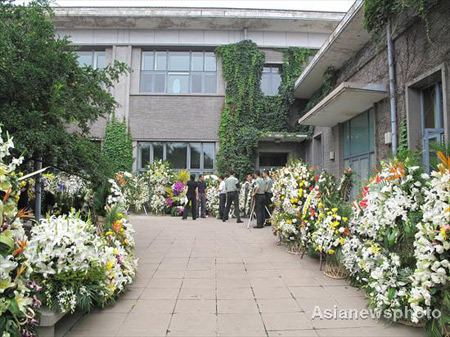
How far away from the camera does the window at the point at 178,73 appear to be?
17.1 meters

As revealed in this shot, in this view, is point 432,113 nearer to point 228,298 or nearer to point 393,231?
point 393,231

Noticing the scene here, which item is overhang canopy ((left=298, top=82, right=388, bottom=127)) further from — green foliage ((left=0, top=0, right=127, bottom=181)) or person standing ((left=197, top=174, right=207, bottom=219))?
green foliage ((left=0, top=0, right=127, bottom=181))

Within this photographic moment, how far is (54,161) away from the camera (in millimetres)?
4938

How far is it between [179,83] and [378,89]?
10.8 meters

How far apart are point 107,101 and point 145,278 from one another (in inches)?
117

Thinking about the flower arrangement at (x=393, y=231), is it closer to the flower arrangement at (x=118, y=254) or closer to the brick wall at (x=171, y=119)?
the flower arrangement at (x=118, y=254)

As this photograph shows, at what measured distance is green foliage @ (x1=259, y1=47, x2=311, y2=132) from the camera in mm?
16688

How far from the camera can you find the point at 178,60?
17281 mm

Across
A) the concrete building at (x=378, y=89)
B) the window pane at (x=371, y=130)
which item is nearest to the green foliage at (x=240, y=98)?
the concrete building at (x=378, y=89)

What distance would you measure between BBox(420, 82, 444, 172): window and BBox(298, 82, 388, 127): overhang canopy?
49.0 inches

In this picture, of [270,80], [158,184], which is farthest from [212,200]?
[270,80]

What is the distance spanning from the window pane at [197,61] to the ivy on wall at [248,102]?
1.05 meters

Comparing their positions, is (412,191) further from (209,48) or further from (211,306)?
(209,48)

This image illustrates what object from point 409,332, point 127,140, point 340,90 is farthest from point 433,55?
point 127,140
